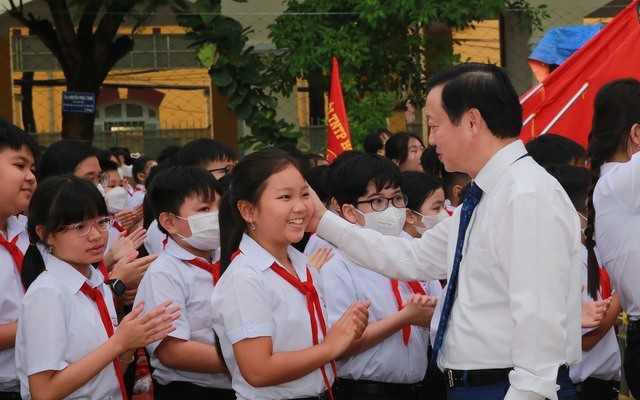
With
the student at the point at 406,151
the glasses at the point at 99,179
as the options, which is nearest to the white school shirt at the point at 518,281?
the glasses at the point at 99,179

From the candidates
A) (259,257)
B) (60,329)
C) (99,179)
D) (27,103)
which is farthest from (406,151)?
(27,103)

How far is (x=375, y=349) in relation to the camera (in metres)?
3.81

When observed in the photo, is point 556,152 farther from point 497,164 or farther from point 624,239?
point 497,164

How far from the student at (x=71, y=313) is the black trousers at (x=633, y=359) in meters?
1.72

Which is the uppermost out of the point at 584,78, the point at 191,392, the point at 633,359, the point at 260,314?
the point at 584,78

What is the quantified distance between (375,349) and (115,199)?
266cm

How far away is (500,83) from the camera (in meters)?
2.71

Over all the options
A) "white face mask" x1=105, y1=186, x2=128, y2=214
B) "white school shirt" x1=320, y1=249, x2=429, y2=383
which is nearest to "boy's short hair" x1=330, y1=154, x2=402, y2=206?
"white school shirt" x1=320, y1=249, x2=429, y2=383

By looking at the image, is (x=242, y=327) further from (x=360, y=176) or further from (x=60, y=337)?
(x=360, y=176)

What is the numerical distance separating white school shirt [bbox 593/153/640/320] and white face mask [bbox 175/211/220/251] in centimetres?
152

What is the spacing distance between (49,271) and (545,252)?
1.70m

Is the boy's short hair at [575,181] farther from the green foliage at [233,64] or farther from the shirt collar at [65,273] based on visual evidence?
the green foliage at [233,64]

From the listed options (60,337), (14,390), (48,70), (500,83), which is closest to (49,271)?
(60,337)

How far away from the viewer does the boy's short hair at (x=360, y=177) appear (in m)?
4.13
